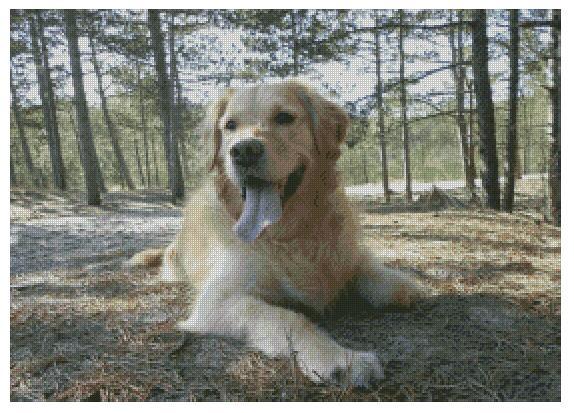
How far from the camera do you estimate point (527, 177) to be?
6051 mm

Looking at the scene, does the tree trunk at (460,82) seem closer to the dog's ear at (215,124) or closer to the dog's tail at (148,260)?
the dog's ear at (215,124)

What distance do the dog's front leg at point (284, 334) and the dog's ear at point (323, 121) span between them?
0.76 metres

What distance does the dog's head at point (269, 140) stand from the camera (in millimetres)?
1946

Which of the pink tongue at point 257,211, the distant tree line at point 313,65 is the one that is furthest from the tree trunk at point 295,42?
the pink tongue at point 257,211

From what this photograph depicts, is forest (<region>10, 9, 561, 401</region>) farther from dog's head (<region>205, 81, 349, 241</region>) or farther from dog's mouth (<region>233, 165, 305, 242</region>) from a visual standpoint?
dog's mouth (<region>233, 165, 305, 242</region>)

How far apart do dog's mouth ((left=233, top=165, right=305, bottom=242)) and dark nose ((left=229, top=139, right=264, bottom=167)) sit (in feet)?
0.33

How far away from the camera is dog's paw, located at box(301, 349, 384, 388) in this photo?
4.99 ft

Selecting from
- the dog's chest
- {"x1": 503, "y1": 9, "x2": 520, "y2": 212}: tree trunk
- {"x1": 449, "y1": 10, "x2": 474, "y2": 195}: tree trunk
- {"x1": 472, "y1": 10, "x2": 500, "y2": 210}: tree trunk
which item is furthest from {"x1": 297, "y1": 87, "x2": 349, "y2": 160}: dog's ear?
{"x1": 472, "y1": 10, "x2": 500, "y2": 210}: tree trunk

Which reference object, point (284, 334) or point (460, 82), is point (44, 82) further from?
point (460, 82)

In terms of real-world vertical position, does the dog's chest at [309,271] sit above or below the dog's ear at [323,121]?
below

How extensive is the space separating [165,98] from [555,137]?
415cm

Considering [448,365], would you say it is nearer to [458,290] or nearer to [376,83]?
[458,290]
